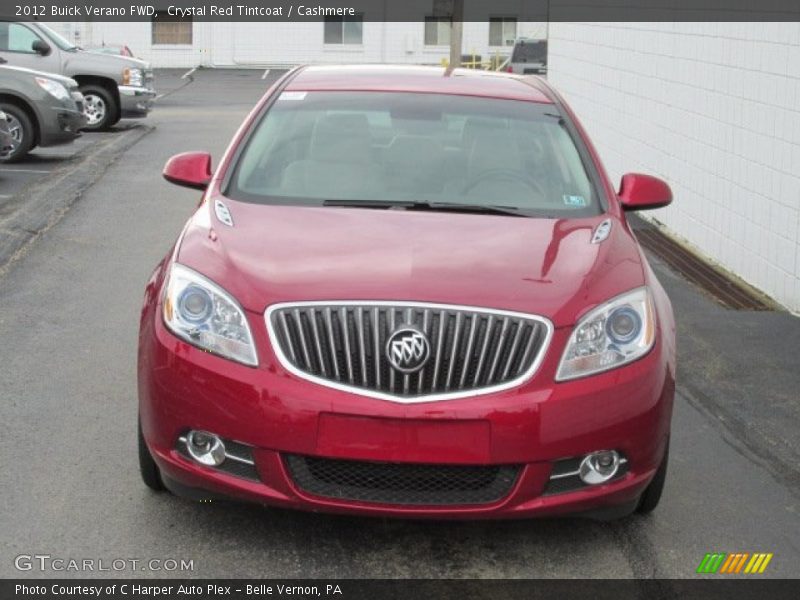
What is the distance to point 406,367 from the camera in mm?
4469

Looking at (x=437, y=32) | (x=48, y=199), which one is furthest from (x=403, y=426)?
(x=437, y=32)

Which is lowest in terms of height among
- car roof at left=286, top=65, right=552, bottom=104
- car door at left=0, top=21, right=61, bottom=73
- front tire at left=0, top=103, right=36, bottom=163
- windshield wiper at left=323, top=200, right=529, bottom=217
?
front tire at left=0, top=103, right=36, bottom=163

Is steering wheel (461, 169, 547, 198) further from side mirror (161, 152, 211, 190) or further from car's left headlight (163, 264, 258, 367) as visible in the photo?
car's left headlight (163, 264, 258, 367)

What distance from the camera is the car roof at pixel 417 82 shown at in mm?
6516

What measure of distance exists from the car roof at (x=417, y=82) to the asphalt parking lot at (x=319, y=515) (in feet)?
5.63

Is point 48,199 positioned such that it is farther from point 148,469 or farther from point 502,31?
point 502,31

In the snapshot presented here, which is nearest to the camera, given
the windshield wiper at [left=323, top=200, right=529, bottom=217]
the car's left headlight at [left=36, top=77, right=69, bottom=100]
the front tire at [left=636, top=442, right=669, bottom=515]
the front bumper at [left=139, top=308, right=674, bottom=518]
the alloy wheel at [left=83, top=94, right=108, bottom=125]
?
the front bumper at [left=139, top=308, right=674, bottom=518]

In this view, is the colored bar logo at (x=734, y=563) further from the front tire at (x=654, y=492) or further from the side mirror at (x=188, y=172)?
the side mirror at (x=188, y=172)

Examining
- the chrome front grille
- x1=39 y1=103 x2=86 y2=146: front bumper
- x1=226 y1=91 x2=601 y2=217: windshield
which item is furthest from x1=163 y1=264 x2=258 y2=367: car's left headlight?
x1=39 y1=103 x2=86 y2=146: front bumper

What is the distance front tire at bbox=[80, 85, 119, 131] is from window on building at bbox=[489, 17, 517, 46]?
31750mm

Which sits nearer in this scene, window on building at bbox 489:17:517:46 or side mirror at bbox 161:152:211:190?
side mirror at bbox 161:152:211:190

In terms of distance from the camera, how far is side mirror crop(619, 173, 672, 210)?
6.17 m

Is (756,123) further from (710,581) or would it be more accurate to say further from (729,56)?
(710,581)

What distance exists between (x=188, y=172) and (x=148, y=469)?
160 cm
